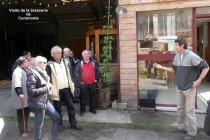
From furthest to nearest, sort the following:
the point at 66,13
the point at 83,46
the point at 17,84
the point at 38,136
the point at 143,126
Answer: the point at 83,46, the point at 66,13, the point at 143,126, the point at 17,84, the point at 38,136

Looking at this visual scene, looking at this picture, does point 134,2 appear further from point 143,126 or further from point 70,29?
point 70,29

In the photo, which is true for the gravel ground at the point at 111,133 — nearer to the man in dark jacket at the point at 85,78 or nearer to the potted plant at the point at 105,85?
the man in dark jacket at the point at 85,78

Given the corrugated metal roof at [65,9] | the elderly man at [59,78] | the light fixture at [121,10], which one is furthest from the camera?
the corrugated metal roof at [65,9]

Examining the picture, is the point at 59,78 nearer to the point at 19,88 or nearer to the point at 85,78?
the point at 19,88

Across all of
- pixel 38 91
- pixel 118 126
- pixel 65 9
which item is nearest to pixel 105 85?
pixel 118 126

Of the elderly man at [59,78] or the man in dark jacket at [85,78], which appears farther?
the man in dark jacket at [85,78]

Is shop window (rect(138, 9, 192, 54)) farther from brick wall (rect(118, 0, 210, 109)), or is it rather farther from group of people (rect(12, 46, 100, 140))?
group of people (rect(12, 46, 100, 140))

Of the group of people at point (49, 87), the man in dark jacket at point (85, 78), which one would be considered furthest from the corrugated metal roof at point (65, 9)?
the group of people at point (49, 87)

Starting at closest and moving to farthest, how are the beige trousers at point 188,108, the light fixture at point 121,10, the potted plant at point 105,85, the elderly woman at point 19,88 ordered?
the beige trousers at point 188,108 < the elderly woman at point 19,88 < the light fixture at point 121,10 < the potted plant at point 105,85

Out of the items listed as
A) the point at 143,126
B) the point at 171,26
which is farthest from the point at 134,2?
the point at 143,126

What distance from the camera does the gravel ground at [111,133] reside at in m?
4.14

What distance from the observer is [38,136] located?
3652 mm

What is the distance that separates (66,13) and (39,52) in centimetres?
311

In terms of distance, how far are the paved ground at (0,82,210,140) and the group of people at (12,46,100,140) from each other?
0.85ft
